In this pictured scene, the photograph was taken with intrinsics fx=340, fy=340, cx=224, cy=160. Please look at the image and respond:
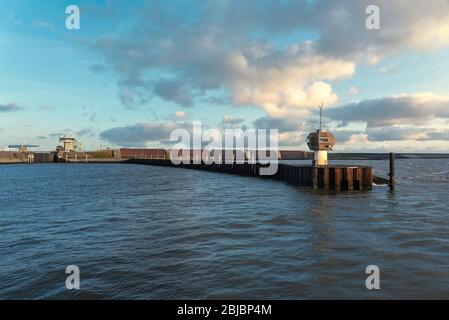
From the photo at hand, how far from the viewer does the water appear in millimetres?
11438

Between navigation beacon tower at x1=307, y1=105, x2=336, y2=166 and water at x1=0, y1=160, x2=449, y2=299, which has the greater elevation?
navigation beacon tower at x1=307, y1=105, x2=336, y2=166

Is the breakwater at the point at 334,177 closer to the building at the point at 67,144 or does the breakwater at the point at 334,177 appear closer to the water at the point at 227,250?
the water at the point at 227,250

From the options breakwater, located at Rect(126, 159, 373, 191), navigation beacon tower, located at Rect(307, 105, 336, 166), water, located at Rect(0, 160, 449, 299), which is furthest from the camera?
navigation beacon tower, located at Rect(307, 105, 336, 166)

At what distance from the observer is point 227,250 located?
15.7 m

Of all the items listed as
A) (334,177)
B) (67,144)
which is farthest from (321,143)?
(67,144)

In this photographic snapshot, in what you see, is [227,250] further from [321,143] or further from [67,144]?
[67,144]

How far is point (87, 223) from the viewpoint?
23.0 m

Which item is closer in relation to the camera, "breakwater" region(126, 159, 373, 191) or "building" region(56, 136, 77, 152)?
"breakwater" region(126, 159, 373, 191)

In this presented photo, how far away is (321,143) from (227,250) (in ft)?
106

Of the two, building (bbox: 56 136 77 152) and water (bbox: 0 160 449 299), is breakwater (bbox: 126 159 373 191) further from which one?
building (bbox: 56 136 77 152)

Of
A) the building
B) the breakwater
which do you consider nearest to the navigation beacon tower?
the breakwater

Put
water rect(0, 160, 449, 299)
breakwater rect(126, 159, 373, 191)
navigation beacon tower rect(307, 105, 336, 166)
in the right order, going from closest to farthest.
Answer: water rect(0, 160, 449, 299) → breakwater rect(126, 159, 373, 191) → navigation beacon tower rect(307, 105, 336, 166)

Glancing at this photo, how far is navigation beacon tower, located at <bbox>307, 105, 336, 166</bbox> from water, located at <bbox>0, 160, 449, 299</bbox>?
1650cm

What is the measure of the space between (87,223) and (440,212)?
26228mm
